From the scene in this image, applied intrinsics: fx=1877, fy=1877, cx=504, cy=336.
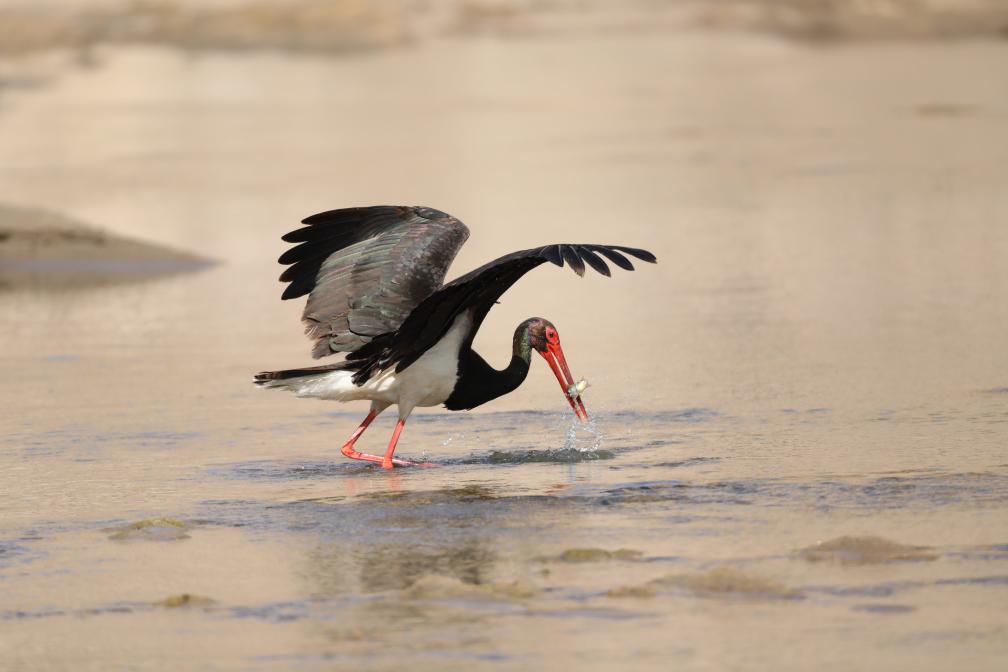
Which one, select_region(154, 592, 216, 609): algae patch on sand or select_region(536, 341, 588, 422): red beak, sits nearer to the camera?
select_region(154, 592, 216, 609): algae patch on sand

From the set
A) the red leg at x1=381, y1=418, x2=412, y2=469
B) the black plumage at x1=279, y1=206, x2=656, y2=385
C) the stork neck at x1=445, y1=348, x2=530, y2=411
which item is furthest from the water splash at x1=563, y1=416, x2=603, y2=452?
the red leg at x1=381, y1=418, x2=412, y2=469

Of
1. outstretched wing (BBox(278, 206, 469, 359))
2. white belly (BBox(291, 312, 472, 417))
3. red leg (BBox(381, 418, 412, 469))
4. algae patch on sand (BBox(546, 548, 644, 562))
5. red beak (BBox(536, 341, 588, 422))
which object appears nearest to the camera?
algae patch on sand (BBox(546, 548, 644, 562))

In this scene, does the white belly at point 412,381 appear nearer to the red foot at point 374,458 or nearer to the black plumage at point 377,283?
the black plumage at point 377,283

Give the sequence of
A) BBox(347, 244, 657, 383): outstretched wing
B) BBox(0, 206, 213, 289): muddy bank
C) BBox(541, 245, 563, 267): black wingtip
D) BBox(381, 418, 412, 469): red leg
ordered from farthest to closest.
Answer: BBox(0, 206, 213, 289): muddy bank → BBox(381, 418, 412, 469): red leg → BBox(347, 244, 657, 383): outstretched wing → BBox(541, 245, 563, 267): black wingtip

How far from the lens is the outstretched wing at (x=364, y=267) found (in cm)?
1018

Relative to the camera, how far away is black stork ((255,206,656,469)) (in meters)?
9.91

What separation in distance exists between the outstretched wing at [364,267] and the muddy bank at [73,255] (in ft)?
26.1

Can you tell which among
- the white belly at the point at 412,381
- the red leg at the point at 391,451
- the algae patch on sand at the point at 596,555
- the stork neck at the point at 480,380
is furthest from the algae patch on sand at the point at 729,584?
the stork neck at the point at 480,380

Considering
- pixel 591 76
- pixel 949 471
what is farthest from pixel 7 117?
pixel 949 471

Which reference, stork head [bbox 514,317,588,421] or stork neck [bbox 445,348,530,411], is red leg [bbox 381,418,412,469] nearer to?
stork neck [bbox 445,348,530,411]

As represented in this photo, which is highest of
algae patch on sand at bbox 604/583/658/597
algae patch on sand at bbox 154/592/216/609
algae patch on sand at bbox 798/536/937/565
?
algae patch on sand at bbox 798/536/937/565

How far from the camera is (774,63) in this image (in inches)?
1566

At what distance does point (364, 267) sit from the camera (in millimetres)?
10352

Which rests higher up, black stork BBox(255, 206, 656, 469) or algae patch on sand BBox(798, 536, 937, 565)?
black stork BBox(255, 206, 656, 469)
